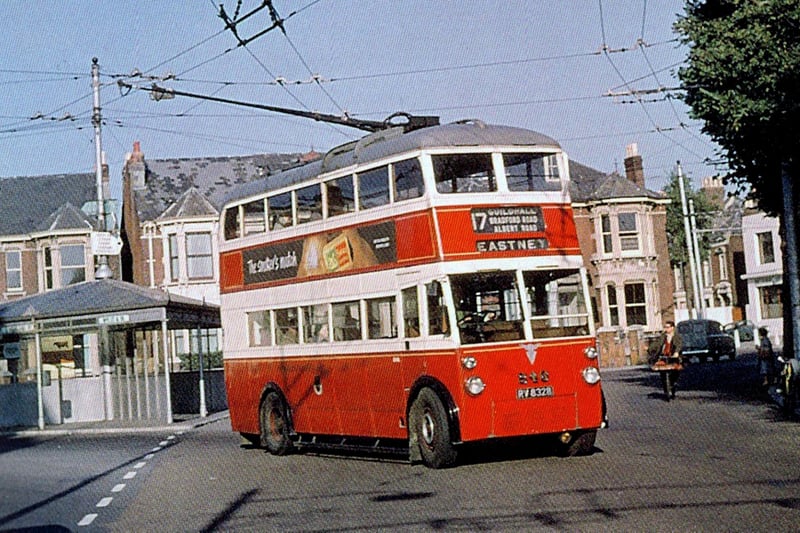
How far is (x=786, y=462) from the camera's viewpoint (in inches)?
606

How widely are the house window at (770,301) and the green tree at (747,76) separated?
168ft

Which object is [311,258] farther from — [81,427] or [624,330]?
[624,330]

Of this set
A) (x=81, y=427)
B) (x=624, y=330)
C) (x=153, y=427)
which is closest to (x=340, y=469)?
(x=153, y=427)

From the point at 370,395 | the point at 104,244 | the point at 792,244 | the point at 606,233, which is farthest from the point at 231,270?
the point at 606,233

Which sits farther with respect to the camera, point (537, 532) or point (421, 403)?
point (421, 403)

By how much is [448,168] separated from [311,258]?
3535mm

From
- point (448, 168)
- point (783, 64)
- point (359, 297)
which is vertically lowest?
point (359, 297)

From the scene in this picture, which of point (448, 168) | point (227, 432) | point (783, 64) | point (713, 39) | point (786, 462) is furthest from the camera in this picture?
point (227, 432)

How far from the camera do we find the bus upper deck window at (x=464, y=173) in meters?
17.2

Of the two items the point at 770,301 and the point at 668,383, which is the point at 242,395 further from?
the point at 770,301

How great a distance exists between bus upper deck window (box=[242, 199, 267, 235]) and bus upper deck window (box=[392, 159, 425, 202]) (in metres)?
4.36

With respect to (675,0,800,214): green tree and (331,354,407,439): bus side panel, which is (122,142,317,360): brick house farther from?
(331,354,407,439): bus side panel

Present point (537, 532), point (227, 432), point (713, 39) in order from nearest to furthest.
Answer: point (537, 532)
point (713, 39)
point (227, 432)

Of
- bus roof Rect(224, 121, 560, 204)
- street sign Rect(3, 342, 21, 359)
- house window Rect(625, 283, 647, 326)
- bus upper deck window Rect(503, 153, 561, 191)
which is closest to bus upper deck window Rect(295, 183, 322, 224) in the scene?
bus roof Rect(224, 121, 560, 204)
